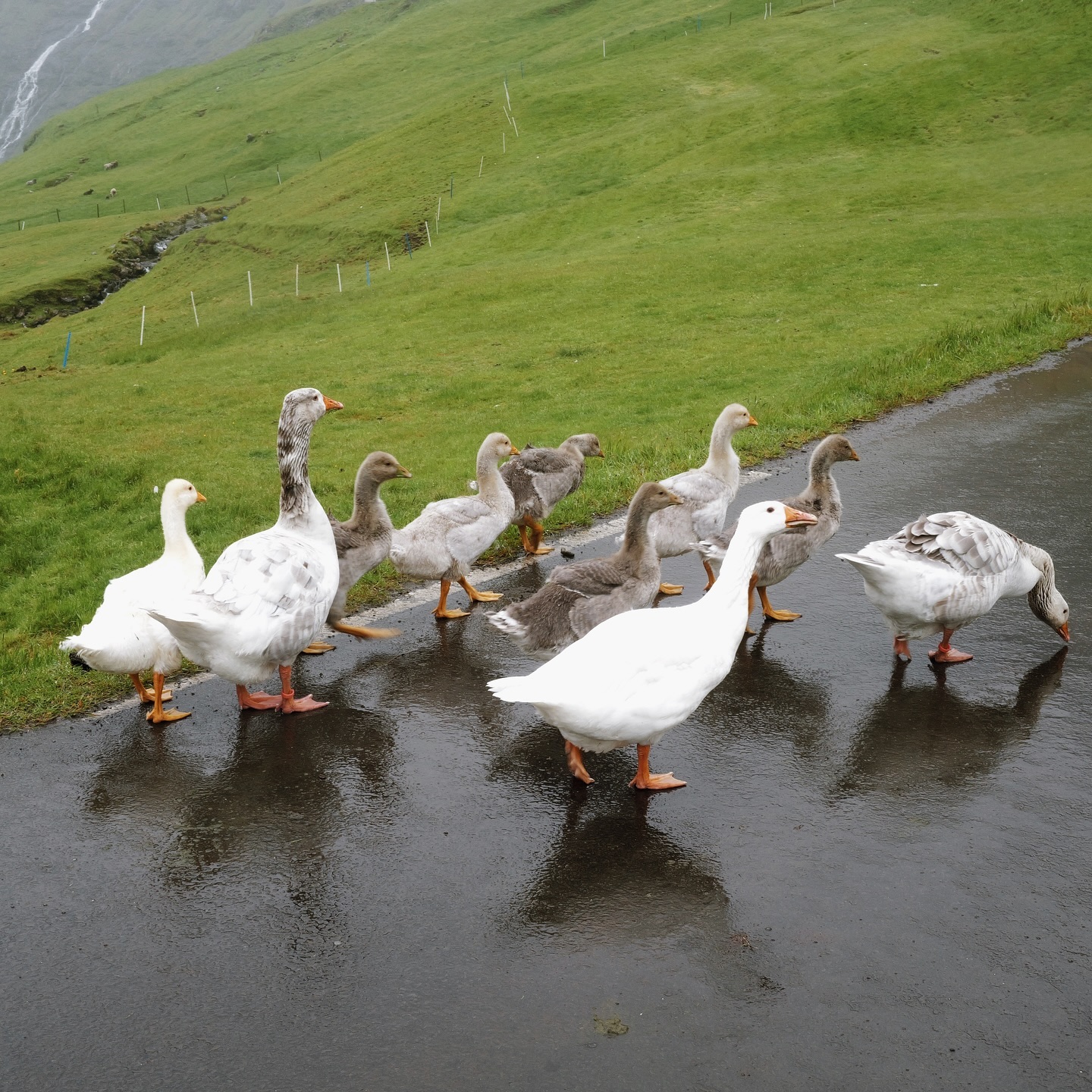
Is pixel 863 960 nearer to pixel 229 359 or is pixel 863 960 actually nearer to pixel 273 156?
pixel 229 359

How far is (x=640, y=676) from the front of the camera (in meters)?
6.16

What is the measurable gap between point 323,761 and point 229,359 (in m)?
25.6

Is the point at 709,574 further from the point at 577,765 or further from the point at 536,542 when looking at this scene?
the point at 577,765

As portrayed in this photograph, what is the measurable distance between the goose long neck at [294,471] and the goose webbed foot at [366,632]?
112 centimetres

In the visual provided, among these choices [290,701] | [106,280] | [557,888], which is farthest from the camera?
[106,280]

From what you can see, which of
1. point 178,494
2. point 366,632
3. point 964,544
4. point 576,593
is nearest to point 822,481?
point 964,544

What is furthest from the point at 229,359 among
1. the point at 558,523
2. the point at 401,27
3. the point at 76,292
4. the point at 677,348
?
the point at 401,27

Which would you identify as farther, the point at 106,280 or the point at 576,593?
the point at 106,280

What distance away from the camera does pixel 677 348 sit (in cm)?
2361

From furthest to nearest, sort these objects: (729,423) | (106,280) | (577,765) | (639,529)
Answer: (106,280), (729,423), (639,529), (577,765)

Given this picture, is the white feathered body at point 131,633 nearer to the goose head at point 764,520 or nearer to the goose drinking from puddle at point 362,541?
the goose drinking from puddle at point 362,541

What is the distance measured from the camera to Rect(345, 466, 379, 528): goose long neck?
955 centimetres

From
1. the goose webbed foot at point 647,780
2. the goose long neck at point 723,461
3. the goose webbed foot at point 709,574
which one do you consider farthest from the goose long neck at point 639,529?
the goose long neck at point 723,461

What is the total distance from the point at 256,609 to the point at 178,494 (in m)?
2.03
